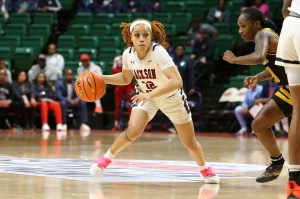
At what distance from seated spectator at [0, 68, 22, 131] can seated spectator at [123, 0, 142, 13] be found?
4862mm

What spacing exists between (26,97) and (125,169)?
32.3 ft

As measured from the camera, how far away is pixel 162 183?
24.2ft

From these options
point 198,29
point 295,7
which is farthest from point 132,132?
point 198,29

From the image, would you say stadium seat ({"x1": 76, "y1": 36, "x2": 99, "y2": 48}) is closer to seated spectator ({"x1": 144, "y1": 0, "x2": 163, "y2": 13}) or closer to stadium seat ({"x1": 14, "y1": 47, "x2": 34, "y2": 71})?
stadium seat ({"x1": 14, "y1": 47, "x2": 34, "y2": 71})

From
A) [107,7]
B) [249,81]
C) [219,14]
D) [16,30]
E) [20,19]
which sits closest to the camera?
[249,81]

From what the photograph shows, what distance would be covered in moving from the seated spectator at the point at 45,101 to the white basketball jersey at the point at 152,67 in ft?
35.0

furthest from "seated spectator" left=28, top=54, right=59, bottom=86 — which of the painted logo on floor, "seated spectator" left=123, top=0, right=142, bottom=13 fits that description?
the painted logo on floor

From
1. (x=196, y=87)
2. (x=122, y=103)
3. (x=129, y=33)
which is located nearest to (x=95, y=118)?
(x=122, y=103)

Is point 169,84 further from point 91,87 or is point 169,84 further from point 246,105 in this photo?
point 246,105

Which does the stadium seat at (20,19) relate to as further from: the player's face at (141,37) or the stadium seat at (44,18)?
the player's face at (141,37)

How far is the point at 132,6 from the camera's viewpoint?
2170 cm

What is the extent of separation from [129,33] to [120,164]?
2145 millimetres

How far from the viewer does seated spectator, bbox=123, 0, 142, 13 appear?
70.7 feet

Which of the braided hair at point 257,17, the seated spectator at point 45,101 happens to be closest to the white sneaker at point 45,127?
the seated spectator at point 45,101
